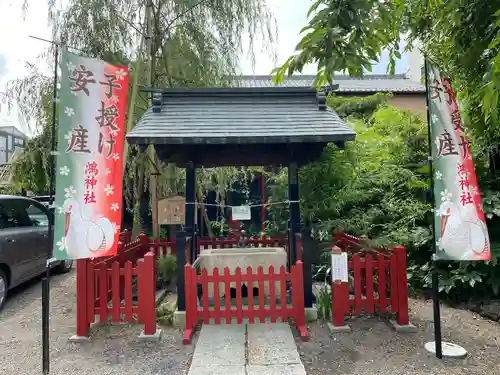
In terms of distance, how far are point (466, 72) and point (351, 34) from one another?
185 cm

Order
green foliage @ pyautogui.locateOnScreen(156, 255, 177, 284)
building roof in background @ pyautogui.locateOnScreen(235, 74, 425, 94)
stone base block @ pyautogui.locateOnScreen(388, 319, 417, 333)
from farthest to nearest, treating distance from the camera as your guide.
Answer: building roof in background @ pyautogui.locateOnScreen(235, 74, 425, 94) → green foliage @ pyautogui.locateOnScreen(156, 255, 177, 284) → stone base block @ pyautogui.locateOnScreen(388, 319, 417, 333)

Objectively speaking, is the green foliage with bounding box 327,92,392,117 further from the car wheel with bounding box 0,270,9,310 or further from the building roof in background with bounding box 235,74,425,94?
the car wheel with bounding box 0,270,9,310

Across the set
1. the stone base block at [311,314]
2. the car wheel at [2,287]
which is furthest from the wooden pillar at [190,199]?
the car wheel at [2,287]

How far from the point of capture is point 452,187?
11.3 ft

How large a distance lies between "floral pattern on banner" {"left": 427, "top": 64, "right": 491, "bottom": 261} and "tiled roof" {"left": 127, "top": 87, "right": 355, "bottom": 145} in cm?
93

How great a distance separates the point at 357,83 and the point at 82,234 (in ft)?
53.2

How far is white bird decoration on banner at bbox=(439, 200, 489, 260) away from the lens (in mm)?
3381

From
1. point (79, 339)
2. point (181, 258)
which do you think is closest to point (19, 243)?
point (79, 339)

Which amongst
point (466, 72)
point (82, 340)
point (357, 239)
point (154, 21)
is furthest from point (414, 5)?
point (82, 340)

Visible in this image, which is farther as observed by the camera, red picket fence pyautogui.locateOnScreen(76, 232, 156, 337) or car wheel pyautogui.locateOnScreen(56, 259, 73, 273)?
car wheel pyautogui.locateOnScreen(56, 259, 73, 273)

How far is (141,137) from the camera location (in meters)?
3.97

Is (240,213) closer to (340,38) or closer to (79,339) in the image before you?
(79,339)

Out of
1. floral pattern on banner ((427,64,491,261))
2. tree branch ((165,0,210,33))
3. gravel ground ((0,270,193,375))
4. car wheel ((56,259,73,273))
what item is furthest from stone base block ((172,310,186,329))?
tree branch ((165,0,210,33))

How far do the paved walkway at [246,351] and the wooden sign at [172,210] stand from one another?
147 cm
